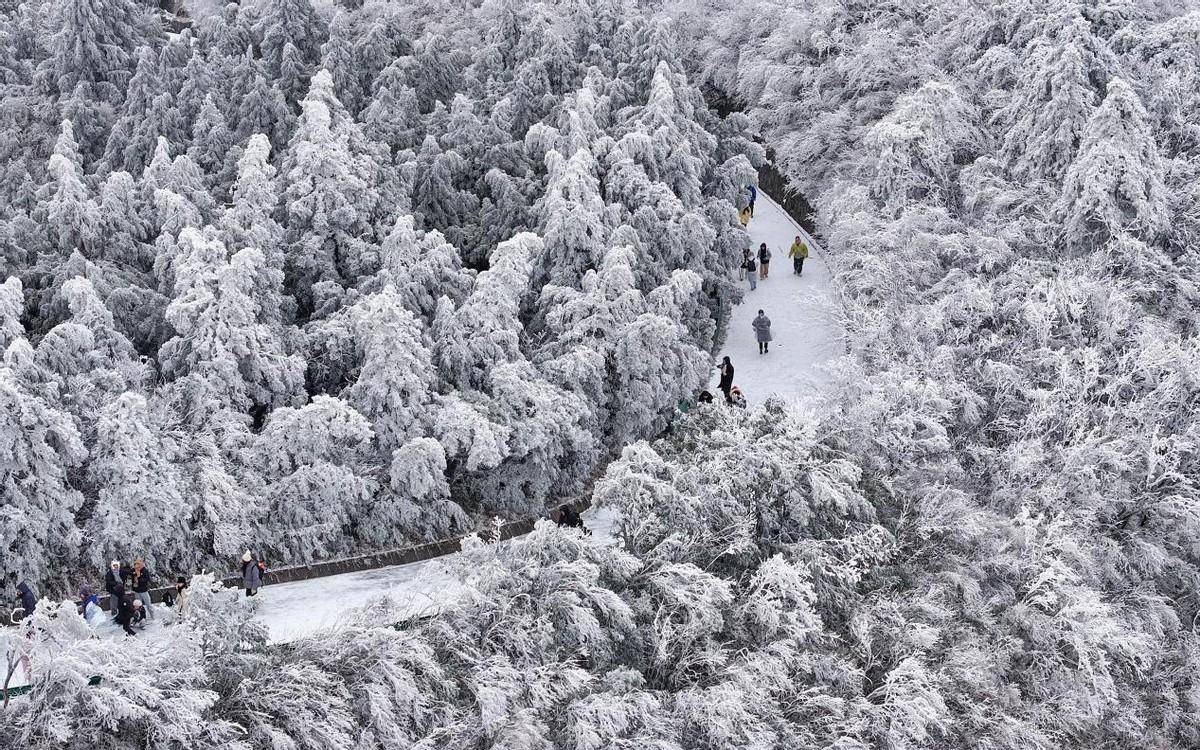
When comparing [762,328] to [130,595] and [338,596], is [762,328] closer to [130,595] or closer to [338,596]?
[338,596]

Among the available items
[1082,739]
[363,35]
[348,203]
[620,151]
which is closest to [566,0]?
[363,35]

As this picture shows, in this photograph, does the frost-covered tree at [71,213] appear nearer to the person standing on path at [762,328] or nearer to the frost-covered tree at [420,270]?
the frost-covered tree at [420,270]

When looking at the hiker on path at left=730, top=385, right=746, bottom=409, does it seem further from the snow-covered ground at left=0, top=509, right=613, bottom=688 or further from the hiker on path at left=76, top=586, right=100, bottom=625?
the hiker on path at left=76, top=586, right=100, bottom=625

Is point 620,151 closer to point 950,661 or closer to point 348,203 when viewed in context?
point 348,203

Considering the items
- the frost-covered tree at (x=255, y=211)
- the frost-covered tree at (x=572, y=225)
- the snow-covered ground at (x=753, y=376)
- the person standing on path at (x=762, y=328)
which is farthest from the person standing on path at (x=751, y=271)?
the frost-covered tree at (x=255, y=211)

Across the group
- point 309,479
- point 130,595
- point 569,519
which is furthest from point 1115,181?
point 130,595
